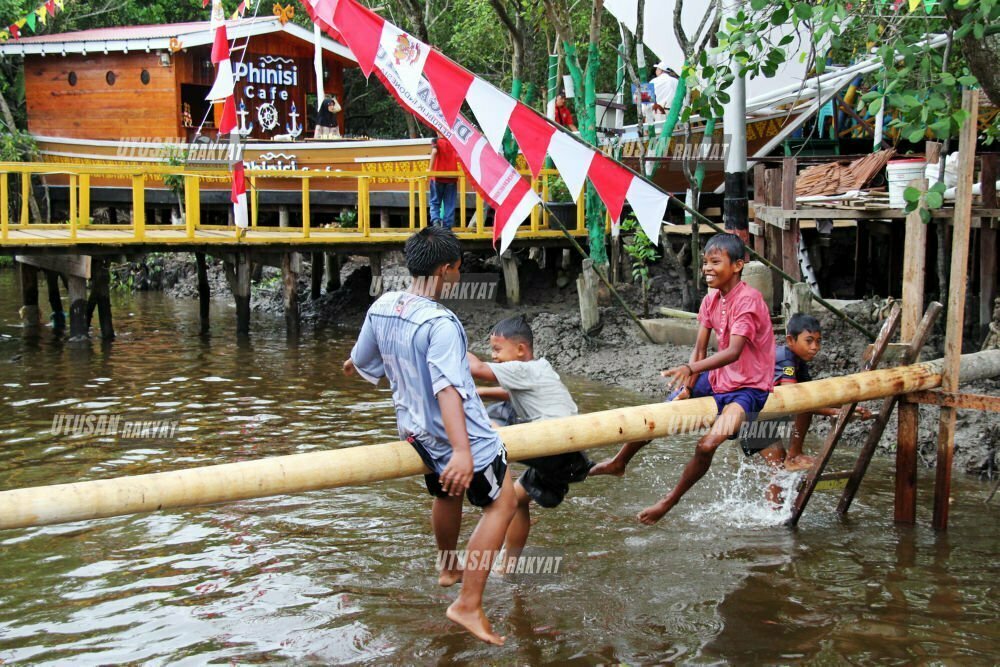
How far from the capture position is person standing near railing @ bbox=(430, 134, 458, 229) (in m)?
14.7

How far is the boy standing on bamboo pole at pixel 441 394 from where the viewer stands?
4.05 meters

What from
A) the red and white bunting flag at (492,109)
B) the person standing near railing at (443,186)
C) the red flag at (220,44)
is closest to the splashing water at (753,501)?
the red and white bunting flag at (492,109)

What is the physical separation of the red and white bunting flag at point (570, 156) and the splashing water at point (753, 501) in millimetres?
2467

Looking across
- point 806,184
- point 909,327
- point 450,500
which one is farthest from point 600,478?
point 806,184

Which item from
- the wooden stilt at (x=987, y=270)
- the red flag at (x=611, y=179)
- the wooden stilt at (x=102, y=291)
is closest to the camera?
the red flag at (x=611, y=179)

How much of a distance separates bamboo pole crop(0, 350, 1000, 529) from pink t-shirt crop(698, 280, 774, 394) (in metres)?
0.19

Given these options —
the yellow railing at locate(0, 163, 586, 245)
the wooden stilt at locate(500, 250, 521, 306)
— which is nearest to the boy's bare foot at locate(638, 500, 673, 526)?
the yellow railing at locate(0, 163, 586, 245)

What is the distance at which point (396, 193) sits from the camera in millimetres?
18250

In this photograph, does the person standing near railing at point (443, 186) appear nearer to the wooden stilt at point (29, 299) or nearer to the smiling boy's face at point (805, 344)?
the wooden stilt at point (29, 299)

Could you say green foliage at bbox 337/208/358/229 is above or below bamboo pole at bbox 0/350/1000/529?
above

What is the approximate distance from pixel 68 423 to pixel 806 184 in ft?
30.0

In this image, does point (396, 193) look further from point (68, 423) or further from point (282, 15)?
point (68, 423)

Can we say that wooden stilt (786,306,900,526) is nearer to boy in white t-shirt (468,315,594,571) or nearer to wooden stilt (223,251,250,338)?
boy in white t-shirt (468,315,594,571)

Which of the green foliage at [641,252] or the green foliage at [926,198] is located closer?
the green foliage at [926,198]
